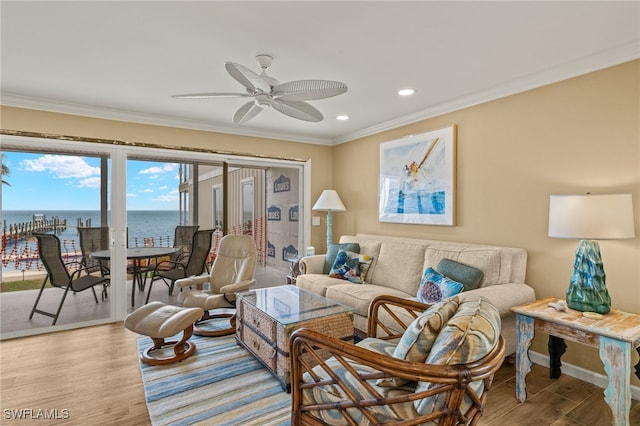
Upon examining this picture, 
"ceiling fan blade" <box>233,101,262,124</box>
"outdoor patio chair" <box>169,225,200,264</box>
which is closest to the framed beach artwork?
"ceiling fan blade" <box>233,101,262,124</box>

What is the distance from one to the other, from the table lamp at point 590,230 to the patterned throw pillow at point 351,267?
6.24 ft

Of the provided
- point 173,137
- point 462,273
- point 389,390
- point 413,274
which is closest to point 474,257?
point 462,273

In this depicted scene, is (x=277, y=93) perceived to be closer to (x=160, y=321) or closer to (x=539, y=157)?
(x=160, y=321)

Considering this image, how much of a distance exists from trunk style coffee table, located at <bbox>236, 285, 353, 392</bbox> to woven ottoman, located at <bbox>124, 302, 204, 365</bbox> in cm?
43

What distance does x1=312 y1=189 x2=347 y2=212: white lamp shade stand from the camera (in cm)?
476

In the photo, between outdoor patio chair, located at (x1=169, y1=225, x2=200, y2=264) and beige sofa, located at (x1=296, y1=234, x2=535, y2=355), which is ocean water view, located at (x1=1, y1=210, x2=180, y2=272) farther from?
beige sofa, located at (x1=296, y1=234, x2=535, y2=355)

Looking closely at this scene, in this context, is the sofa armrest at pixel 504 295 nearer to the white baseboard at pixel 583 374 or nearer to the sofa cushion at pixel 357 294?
the white baseboard at pixel 583 374

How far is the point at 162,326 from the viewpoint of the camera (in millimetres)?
2625

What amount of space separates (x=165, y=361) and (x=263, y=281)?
2426mm

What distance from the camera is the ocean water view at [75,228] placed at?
135 inches

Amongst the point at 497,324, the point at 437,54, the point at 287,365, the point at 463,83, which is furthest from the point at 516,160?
the point at 287,365

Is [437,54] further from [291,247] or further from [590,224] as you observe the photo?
[291,247]

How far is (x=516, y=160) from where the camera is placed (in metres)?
3.00

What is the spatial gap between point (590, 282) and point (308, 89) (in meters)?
2.25
